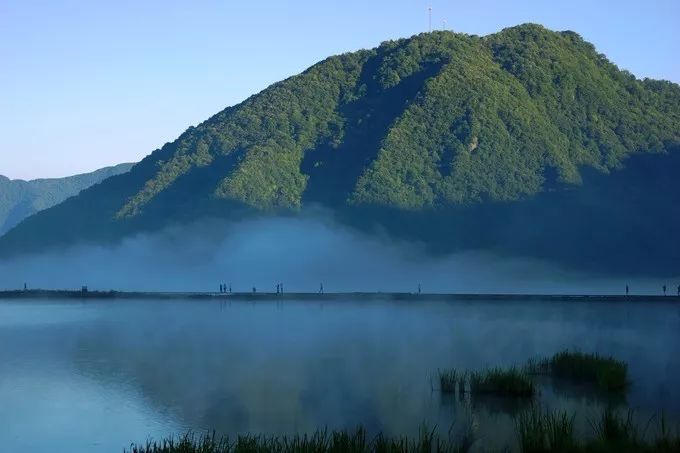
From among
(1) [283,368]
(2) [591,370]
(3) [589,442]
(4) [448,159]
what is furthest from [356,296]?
(3) [589,442]

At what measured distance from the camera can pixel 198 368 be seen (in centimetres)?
3225

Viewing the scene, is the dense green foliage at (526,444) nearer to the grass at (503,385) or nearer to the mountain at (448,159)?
the grass at (503,385)

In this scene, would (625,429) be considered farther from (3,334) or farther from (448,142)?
(448,142)

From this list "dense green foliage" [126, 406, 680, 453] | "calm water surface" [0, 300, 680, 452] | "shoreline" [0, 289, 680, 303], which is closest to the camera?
"dense green foliage" [126, 406, 680, 453]

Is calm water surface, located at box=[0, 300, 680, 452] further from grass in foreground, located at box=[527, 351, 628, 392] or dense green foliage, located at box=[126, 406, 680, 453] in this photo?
dense green foliage, located at box=[126, 406, 680, 453]

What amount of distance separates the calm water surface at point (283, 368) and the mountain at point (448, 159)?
51.3 meters

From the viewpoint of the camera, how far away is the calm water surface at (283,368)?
22.0 m

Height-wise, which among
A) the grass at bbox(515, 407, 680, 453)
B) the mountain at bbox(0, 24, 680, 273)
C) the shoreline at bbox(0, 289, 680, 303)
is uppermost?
the mountain at bbox(0, 24, 680, 273)

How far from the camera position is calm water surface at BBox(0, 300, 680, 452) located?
22.0m

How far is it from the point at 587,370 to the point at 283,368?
9.77 metres

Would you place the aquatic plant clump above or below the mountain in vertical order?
below

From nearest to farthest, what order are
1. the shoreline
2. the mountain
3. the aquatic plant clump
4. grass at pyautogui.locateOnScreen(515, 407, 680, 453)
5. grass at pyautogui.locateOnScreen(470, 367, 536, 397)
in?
1. grass at pyautogui.locateOnScreen(515, 407, 680, 453)
2. grass at pyautogui.locateOnScreen(470, 367, 536, 397)
3. the aquatic plant clump
4. the shoreline
5. the mountain

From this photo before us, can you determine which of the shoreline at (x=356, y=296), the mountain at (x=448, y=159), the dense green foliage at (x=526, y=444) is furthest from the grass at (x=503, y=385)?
the mountain at (x=448, y=159)

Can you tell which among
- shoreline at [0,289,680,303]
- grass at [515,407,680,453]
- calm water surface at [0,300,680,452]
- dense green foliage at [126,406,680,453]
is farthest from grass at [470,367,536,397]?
shoreline at [0,289,680,303]
